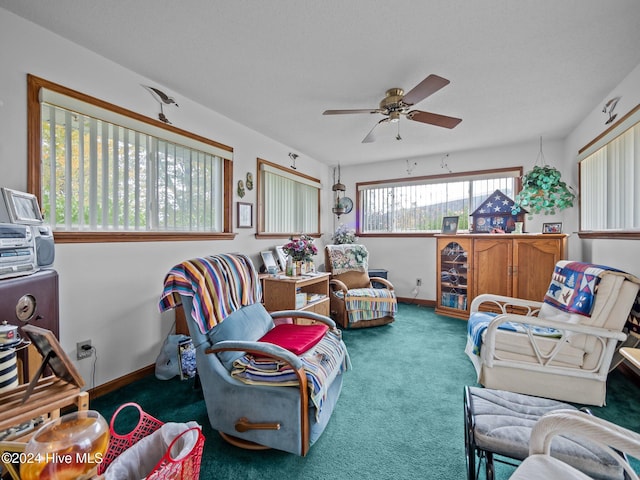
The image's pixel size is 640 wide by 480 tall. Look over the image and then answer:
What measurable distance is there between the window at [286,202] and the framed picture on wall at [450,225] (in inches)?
80.3

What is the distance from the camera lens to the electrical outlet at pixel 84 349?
1962mm

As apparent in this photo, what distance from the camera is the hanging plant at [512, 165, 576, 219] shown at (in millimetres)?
3381

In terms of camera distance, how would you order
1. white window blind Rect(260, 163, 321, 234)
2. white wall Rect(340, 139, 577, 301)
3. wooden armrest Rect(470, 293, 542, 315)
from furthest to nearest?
1. white wall Rect(340, 139, 577, 301)
2. white window blind Rect(260, 163, 321, 234)
3. wooden armrest Rect(470, 293, 542, 315)

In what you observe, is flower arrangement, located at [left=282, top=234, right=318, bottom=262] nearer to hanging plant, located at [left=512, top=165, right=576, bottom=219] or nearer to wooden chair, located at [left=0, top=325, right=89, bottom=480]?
wooden chair, located at [left=0, top=325, right=89, bottom=480]

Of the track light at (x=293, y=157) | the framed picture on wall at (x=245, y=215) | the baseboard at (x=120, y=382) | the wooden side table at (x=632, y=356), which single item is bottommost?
the baseboard at (x=120, y=382)

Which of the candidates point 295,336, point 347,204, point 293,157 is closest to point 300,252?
point 295,336

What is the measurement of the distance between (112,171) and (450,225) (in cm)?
413

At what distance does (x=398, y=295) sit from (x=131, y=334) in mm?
3892

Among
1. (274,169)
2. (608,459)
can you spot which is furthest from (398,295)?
(608,459)

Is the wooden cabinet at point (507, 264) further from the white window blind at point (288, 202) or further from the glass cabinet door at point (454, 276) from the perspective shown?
the white window blind at point (288, 202)

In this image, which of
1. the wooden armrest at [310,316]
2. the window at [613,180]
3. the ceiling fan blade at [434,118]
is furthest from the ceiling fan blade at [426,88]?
the wooden armrest at [310,316]

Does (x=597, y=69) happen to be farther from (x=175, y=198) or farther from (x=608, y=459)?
(x=175, y=198)

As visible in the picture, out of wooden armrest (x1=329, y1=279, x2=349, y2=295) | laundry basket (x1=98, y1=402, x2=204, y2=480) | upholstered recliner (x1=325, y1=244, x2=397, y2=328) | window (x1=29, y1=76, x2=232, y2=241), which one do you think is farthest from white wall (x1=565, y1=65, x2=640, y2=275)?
window (x1=29, y1=76, x2=232, y2=241)

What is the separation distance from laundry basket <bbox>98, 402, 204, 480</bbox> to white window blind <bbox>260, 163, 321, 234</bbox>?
2.60m
